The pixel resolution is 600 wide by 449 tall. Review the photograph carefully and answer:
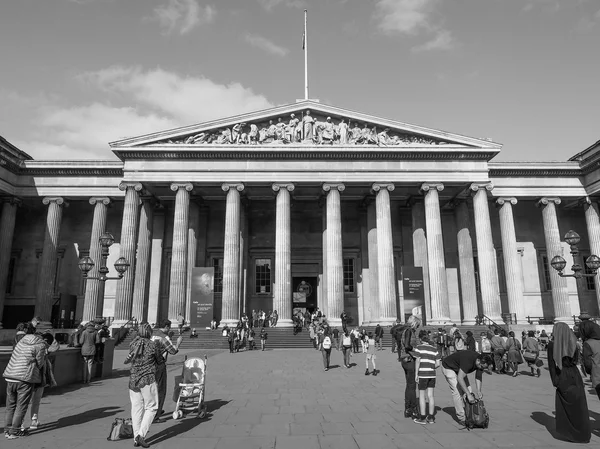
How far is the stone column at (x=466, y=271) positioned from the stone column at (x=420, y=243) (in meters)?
2.78

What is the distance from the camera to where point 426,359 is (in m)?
8.52

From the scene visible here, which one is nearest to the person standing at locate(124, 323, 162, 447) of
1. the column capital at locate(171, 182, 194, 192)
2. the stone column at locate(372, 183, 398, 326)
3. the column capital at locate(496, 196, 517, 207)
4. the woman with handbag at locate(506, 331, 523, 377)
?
the woman with handbag at locate(506, 331, 523, 377)

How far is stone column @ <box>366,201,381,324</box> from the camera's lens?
3416 centimetres

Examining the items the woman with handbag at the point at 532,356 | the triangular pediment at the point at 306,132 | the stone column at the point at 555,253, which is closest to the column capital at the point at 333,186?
the triangular pediment at the point at 306,132

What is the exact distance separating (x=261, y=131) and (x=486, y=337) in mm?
21391

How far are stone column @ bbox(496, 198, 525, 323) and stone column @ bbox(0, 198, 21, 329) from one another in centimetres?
3885

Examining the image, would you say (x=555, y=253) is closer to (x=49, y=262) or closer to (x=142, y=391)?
(x=142, y=391)

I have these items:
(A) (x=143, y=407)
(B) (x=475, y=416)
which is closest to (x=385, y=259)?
(B) (x=475, y=416)

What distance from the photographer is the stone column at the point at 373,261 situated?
3416 cm

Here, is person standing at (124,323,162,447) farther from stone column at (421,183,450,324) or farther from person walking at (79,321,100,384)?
stone column at (421,183,450,324)

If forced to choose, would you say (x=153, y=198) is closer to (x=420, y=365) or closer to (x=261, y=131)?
(x=261, y=131)

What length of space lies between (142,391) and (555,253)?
35527 millimetres

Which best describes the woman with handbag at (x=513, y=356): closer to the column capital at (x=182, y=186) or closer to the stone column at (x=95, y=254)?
the column capital at (x=182, y=186)

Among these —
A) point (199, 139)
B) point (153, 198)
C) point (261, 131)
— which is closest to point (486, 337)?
point (261, 131)
